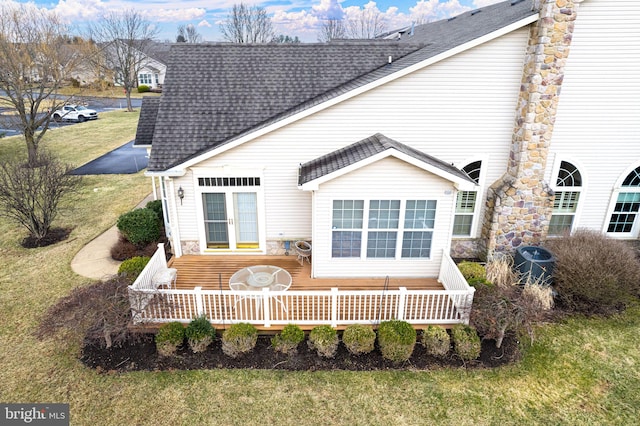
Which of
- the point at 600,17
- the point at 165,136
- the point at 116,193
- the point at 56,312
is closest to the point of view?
the point at 56,312

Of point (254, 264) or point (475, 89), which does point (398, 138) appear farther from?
Result: point (254, 264)

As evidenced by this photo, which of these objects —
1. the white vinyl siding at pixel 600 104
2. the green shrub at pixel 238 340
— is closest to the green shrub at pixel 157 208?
the green shrub at pixel 238 340

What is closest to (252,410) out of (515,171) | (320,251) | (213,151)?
(320,251)

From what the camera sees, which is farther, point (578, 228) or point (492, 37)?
point (578, 228)

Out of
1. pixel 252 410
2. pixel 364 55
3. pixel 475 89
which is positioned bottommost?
pixel 252 410

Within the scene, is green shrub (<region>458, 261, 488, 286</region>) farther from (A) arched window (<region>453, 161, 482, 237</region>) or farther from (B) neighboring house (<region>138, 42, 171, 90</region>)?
(B) neighboring house (<region>138, 42, 171, 90</region>)

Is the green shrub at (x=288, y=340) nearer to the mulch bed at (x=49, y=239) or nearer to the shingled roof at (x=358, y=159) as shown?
the shingled roof at (x=358, y=159)
